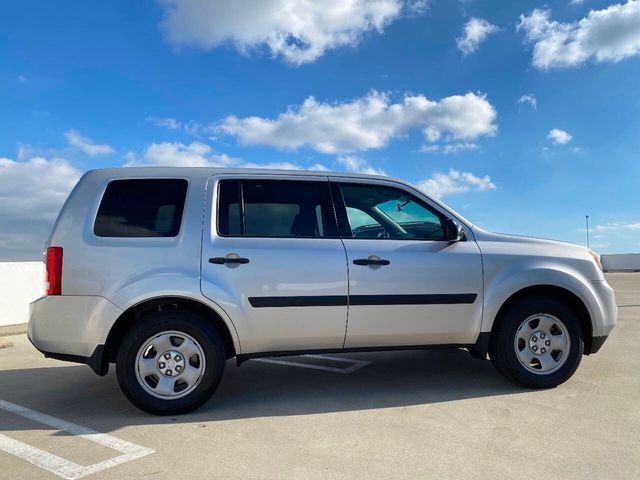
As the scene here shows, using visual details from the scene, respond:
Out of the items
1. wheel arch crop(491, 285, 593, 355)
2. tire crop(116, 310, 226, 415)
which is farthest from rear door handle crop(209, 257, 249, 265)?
wheel arch crop(491, 285, 593, 355)

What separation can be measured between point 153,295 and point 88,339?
584 mm

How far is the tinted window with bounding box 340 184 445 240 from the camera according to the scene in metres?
4.35

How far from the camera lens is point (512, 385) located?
15.0 feet

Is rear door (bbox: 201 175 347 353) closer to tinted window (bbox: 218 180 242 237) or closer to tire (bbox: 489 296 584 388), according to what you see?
tinted window (bbox: 218 180 242 237)

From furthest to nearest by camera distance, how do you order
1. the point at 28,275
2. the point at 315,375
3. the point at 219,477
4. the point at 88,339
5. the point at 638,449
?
the point at 28,275 → the point at 315,375 → the point at 88,339 → the point at 638,449 → the point at 219,477

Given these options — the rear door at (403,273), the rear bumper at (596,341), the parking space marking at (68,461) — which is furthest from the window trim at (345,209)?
the parking space marking at (68,461)

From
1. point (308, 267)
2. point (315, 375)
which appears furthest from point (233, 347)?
point (315, 375)

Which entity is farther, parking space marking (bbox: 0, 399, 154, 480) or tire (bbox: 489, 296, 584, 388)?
tire (bbox: 489, 296, 584, 388)

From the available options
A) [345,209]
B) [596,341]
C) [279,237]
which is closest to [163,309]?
[279,237]

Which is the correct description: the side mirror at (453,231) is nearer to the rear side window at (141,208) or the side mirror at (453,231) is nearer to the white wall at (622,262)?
the rear side window at (141,208)

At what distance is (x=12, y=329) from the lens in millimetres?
8742

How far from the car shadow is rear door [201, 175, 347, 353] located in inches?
20.2

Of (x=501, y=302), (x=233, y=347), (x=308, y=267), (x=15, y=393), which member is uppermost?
(x=308, y=267)

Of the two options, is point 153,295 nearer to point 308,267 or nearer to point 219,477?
point 308,267
